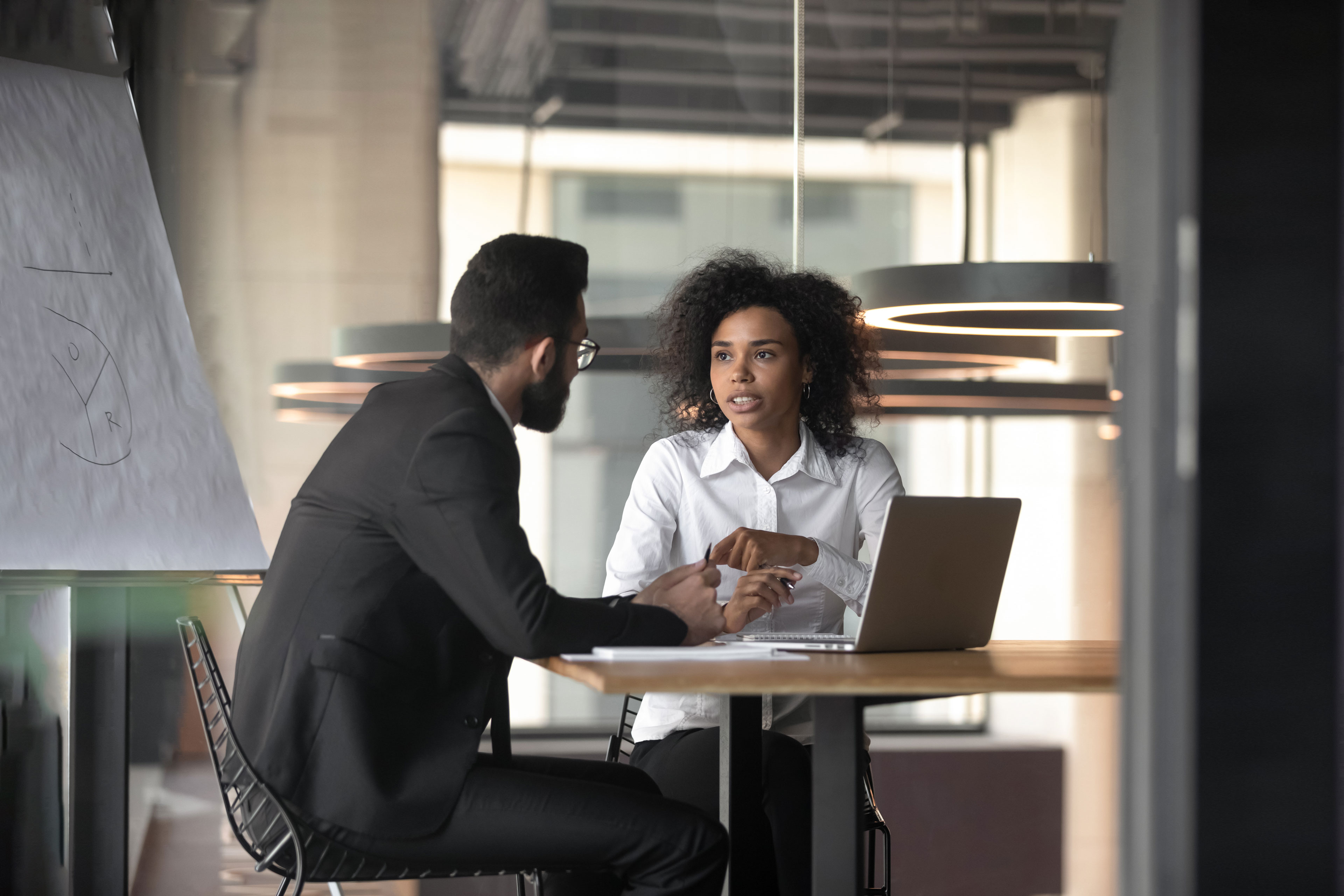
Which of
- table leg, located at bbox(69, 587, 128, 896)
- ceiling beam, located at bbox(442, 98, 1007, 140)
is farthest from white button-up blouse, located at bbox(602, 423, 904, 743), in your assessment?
ceiling beam, located at bbox(442, 98, 1007, 140)

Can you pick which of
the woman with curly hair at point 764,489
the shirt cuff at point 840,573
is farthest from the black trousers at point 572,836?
the shirt cuff at point 840,573

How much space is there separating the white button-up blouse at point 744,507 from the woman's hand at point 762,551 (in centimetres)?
23

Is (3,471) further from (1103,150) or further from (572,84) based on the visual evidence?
(1103,150)

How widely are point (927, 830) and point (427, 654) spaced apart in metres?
2.86

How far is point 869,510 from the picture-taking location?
2.64 meters

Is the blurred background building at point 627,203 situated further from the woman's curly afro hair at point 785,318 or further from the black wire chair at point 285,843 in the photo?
the black wire chair at point 285,843

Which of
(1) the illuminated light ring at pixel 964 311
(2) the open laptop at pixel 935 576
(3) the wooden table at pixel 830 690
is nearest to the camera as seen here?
(3) the wooden table at pixel 830 690

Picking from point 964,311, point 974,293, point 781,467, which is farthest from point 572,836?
point 964,311

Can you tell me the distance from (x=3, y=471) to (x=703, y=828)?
1.78 metres

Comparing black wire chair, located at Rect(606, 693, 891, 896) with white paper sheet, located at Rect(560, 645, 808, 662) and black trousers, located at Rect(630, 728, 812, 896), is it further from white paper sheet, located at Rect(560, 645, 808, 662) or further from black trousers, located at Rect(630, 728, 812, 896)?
white paper sheet, located at Rect(560, 645, 808, 662)

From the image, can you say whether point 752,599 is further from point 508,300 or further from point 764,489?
point 764,489

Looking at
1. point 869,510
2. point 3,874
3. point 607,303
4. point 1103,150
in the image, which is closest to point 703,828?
point 869,510

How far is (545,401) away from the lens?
2029 mm

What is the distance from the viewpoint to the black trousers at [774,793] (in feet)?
7.11
